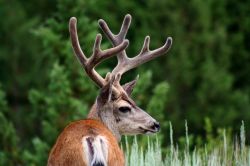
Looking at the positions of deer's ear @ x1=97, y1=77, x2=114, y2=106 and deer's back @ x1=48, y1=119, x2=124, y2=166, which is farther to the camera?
deer's ear @ x1=97, y1=77, x2=114, y2=106

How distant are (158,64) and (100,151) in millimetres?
24318

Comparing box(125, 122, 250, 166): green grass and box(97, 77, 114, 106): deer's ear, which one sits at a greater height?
box(97, 77, 114, 106): deer's ear

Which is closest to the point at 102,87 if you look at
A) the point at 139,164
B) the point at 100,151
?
the point at 139,164

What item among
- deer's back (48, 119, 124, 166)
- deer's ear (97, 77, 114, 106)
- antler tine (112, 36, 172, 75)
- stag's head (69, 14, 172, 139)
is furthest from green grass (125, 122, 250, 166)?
deer's back (48, 119, 124, 166)

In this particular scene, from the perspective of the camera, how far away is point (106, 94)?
1287cm

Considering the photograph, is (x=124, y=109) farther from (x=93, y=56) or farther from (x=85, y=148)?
(x=85, y=148)

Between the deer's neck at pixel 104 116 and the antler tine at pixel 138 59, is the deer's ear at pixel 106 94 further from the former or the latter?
the antler tine at pixel 138 59

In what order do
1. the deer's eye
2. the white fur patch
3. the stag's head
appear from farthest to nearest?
the deer's eye → the stag's head → the white fur patch

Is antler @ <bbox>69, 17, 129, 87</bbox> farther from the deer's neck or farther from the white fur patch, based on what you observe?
the white fur patch

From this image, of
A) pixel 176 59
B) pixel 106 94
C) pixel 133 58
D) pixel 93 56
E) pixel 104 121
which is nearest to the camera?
pixel 106 94

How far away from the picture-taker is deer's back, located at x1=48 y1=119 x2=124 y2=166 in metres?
11.2

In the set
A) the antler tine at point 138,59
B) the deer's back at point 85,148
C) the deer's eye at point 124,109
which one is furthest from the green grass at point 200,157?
the deer's back at point 85,148

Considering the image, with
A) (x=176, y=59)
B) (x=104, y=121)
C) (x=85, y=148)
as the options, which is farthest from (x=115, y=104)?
(x=176, y=59)

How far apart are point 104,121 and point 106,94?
29 centimetres
